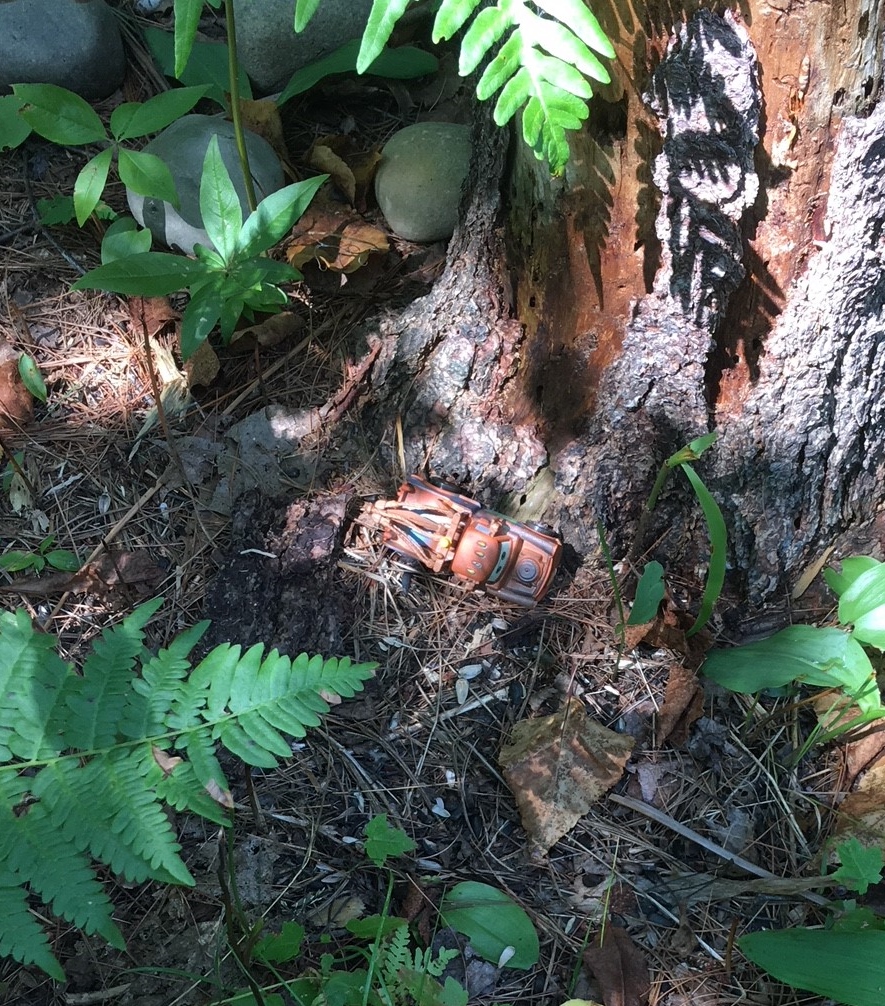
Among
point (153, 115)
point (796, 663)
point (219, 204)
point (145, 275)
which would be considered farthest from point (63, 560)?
point (796, 663)

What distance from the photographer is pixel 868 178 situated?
5.55 feet

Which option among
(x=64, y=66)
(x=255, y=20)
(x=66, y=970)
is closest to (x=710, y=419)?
(x=66, y=970)

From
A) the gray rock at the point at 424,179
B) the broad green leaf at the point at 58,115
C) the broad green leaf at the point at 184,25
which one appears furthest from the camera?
the gray rock at the point at 424,179

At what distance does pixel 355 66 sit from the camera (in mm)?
2711

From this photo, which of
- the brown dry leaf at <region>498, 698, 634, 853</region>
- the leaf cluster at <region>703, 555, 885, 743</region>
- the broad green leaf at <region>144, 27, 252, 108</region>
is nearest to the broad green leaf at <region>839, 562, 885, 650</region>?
the leaf cluster at <region>703, 555, 885, 743</region>

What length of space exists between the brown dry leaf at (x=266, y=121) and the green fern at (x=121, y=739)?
1.83 metres

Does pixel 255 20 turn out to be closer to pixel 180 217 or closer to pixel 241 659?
pixel 180 217

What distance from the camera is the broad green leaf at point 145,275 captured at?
2.00 meters

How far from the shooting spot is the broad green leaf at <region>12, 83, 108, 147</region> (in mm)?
2088

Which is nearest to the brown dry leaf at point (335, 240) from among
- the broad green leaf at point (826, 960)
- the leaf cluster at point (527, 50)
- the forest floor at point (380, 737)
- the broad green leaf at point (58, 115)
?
the forest floor at point (380, 737)

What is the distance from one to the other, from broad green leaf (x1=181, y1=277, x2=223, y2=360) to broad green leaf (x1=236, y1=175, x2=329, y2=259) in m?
0.13

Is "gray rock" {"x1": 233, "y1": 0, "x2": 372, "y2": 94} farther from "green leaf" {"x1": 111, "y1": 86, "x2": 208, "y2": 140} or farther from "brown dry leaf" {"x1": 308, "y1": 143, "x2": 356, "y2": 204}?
"green leaf" {"x1": 111, "y1": 86, "x2": 208, "y2": 140}

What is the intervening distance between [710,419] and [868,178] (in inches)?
21.8

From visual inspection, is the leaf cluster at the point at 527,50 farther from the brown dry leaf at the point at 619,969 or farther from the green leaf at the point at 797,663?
the brown dry leaf at the point at 619,969
